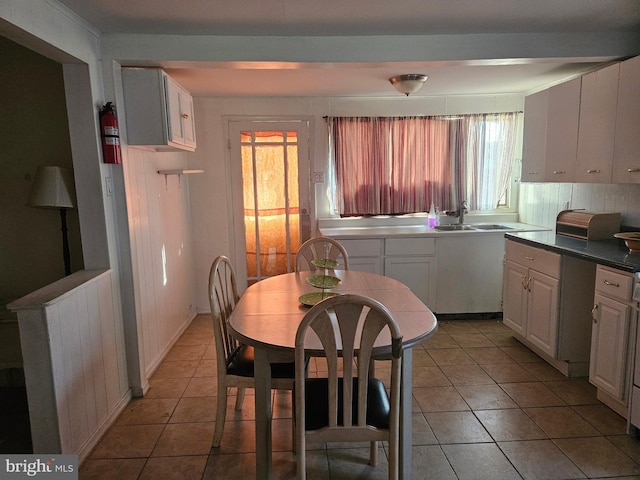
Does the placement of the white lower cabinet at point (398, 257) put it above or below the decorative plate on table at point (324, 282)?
below

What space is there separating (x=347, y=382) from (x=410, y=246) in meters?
2.49

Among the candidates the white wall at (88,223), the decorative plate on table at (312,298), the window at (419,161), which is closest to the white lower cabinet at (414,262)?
the window at (419,161)

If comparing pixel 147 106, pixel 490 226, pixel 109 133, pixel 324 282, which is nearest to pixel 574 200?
pixel 490 226

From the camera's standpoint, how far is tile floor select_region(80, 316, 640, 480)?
1979 millimetres

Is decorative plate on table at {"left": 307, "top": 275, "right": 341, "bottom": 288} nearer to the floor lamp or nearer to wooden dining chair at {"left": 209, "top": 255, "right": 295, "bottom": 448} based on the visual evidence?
wooden dining chair at {"left": 209, "top": 255, "right": 295, "bottom": 448}

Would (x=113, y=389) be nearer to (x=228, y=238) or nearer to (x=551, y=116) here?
(x=228, y=238)

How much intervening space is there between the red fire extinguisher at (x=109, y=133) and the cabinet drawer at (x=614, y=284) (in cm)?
289

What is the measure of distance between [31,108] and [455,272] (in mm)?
3588

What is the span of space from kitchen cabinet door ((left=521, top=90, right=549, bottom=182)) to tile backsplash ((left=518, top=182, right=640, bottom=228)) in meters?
0.38

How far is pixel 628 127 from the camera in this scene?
2512 millimetres

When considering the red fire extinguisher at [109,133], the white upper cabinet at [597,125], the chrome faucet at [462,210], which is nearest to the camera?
the red fire extinguisher at [109,133]

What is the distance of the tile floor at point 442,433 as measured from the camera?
198 centimetres

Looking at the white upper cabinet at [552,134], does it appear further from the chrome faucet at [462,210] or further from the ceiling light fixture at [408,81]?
the ceiling light fixture at [408,81]

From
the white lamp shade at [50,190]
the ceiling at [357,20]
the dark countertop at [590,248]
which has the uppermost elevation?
the ceiling at [357,20]
